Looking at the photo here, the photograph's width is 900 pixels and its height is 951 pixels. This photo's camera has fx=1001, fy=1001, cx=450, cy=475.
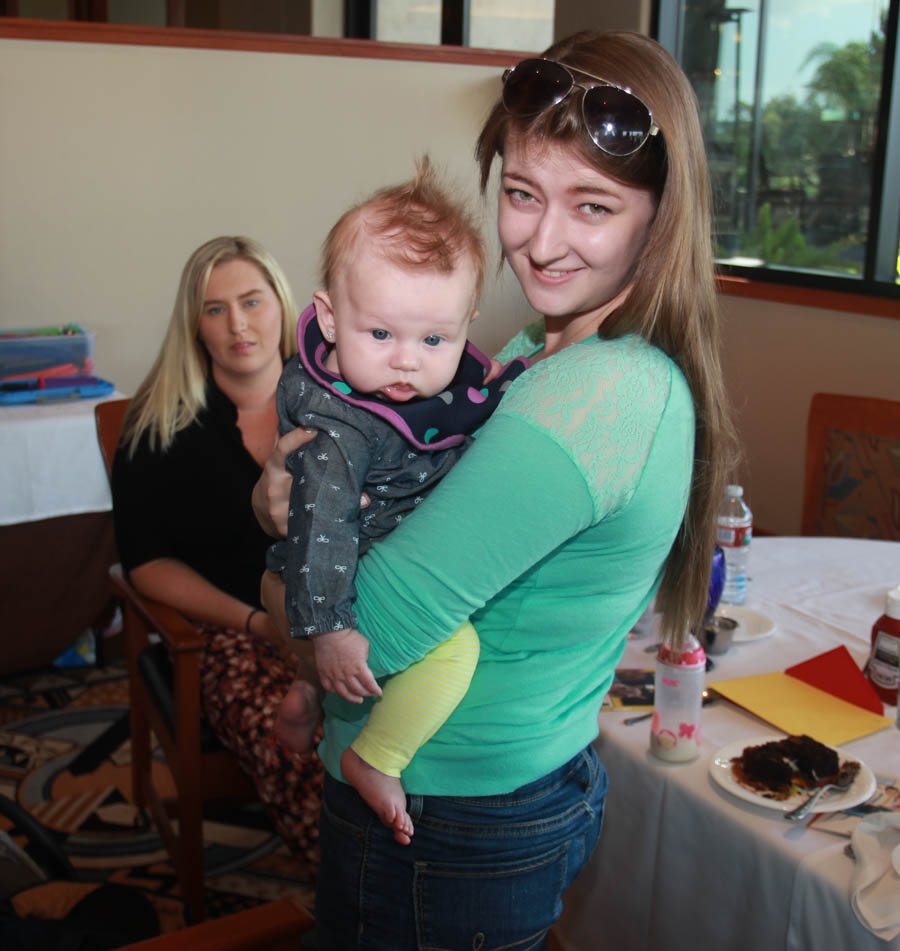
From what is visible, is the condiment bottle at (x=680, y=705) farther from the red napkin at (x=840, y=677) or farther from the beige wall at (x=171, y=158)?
the beige wall at (x=171, y=158)

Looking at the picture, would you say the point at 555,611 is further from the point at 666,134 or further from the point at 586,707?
the point at 666,134

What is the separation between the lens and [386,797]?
0.97 meters

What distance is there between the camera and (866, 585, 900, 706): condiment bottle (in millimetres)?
1496

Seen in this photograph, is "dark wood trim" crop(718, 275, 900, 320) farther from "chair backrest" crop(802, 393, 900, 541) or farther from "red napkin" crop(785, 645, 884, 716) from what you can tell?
"red napkin" crop(785, 645, 884, 716)

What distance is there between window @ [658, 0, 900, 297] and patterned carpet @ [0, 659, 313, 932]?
2.83 meters

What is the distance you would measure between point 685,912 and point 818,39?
3728 mm

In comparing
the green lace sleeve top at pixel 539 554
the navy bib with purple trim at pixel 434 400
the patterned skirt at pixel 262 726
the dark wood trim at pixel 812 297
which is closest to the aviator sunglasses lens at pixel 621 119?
the green lace sleeve top at pixel 539 554

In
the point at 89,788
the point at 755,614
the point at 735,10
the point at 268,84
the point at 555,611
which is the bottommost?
the point at 89,788

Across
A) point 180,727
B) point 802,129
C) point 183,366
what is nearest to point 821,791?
point 180,727

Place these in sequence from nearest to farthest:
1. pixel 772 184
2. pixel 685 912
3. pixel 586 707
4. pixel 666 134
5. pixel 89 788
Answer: pixel 666 134 < pixel 586 707 < pixel 685 912 < pixel 89 788 < pixel 772 184

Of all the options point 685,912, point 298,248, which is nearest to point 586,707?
point 685,912

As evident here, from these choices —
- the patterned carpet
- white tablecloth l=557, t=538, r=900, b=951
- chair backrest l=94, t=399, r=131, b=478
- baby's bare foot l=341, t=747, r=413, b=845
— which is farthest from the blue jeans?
chair backrest l=94, t=399, r=131, b=478

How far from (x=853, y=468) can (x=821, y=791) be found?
4.83 feet

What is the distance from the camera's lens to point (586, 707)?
1.05 meters
